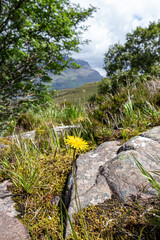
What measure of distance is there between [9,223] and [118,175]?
51.0 inches

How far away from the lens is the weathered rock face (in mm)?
1379

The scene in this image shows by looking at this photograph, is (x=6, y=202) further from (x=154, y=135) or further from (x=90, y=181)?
(x=154, y=135)

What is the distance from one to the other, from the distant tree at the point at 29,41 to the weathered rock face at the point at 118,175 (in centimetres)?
351

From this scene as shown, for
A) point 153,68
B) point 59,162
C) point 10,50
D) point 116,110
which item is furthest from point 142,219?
point 153,68

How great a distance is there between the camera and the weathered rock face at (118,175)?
1.38 meters

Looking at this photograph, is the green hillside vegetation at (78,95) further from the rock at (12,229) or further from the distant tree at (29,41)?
the rock at (12,229)

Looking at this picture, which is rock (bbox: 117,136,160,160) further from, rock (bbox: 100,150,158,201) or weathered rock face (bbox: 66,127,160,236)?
rock (bbox: 100,150,158,201)

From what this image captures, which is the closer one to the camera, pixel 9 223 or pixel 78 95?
pixel 9 223

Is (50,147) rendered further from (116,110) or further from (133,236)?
(133,236)

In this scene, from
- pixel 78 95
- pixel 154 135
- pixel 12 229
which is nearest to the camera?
pixel 12 229

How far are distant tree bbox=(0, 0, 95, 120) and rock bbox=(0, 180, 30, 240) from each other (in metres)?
3.11

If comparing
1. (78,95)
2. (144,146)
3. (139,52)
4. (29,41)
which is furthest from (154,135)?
(78,95)

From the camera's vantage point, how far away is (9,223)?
1407 millimetres

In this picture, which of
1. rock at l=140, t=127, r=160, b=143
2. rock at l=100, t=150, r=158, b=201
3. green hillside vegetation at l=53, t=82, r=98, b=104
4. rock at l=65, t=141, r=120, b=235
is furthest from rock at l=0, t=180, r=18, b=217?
green hillside vegetation at l=53, t=82, r=98, b=104
